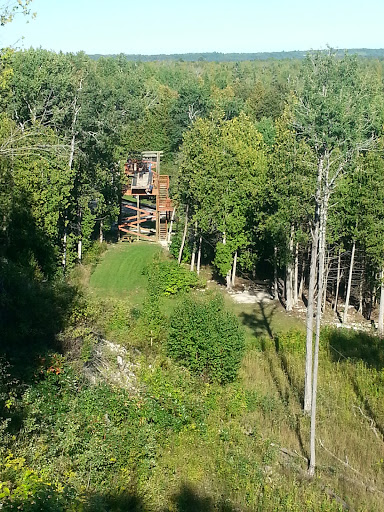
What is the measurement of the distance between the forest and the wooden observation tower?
1.91m

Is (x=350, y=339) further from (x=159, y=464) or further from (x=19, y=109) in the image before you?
(x=19, y=109)

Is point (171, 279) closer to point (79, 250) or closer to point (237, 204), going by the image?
point (237, 204)

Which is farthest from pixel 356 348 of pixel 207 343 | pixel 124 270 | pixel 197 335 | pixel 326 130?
pixel 326 130

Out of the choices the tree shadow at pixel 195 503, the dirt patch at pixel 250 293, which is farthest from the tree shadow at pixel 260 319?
the tree shadow at pixel 195 503

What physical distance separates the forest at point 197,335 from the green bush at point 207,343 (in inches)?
1.9

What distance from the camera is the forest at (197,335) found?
11898 millimetres

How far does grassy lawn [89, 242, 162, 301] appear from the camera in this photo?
2768 centimetres

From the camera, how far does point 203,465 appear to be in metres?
12.8

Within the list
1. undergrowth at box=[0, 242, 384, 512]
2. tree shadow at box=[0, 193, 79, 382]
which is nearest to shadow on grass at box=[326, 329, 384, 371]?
undergrowth at box=[0, 242, 384, 512]

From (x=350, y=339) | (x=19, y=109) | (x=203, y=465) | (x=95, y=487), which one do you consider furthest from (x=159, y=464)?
(x=19, y=109)

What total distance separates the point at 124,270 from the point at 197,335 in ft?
46.3

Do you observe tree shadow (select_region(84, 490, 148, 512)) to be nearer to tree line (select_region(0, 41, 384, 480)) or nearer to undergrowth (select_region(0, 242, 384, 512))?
undergrowth (select_region(0, 242, 384, 512))

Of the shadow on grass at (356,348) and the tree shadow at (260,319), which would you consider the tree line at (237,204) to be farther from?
the tree shadow at (260,319)

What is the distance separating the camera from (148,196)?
41.7 m
